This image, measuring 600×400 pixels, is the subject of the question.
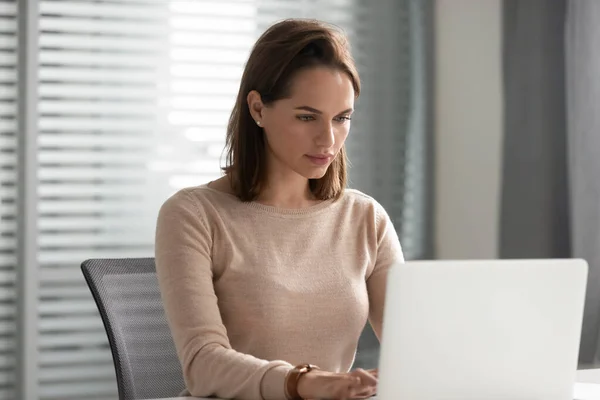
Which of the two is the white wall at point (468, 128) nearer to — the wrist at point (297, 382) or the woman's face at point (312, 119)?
the woman's face at point (312, 119)

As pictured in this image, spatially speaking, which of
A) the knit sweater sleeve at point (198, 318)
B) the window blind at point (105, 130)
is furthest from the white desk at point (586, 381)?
the window blind at point (105, 130)

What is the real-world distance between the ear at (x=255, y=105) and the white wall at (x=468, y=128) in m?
2.09

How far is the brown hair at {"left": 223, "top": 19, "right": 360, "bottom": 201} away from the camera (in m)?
1.77

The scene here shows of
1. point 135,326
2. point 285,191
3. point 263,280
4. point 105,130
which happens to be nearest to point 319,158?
point 285,191

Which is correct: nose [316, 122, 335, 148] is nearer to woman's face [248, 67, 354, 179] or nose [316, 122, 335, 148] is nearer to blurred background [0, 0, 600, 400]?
woman's face [248, 67, 354, 179]

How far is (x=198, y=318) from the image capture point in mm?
1603

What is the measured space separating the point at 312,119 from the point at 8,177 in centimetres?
184

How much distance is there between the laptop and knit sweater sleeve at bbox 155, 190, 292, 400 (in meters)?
0.31

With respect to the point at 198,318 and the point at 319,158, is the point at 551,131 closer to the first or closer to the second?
the point at 319,158

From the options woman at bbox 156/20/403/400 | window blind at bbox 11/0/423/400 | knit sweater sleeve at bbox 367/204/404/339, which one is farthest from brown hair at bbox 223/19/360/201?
window blind at bbox 11/0/423/400

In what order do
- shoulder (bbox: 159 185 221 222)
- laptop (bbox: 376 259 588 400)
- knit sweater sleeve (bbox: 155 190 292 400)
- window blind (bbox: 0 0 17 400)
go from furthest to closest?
window blind (bbox: 0 0 17 400), shoulder (bbox: 159 185 221 222), knit sweater sleeve (bbox: 155 190 292 400), laptop (bbox: 376 259 588 400)

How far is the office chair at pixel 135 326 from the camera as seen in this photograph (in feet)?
6.03

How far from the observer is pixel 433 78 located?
3.79 metres

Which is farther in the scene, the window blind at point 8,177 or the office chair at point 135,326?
the window blind at point 8,177
